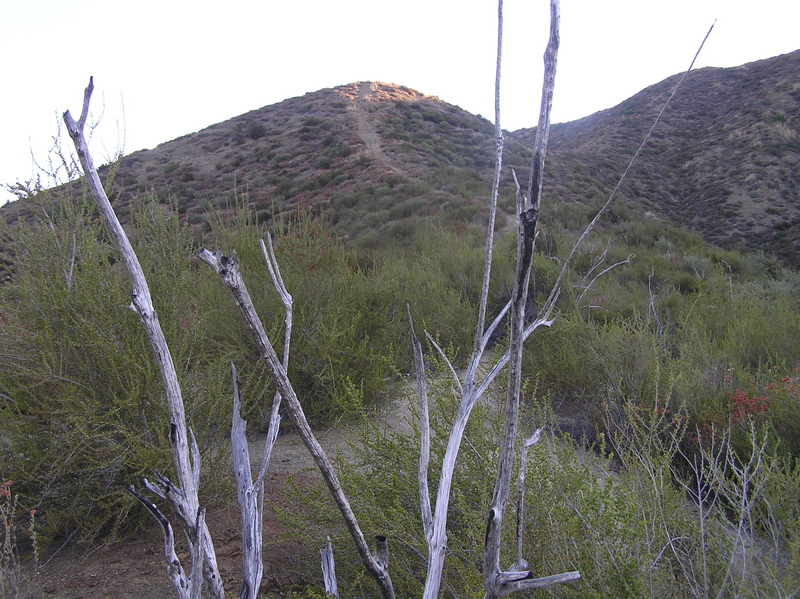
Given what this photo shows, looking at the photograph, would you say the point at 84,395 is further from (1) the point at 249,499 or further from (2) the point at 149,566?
(1) the point at 249,499

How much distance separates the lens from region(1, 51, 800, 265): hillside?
59.8 feet

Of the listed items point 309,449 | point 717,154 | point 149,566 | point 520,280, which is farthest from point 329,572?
point 717,154

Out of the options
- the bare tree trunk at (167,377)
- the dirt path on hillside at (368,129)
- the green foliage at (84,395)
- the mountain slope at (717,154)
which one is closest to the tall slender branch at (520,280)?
the bare tree trunk at (167,377)

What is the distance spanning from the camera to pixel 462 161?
79.7 feet

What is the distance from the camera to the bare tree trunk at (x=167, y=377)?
1014 millimetres

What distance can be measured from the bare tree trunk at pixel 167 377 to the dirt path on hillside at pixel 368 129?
66.1 ft

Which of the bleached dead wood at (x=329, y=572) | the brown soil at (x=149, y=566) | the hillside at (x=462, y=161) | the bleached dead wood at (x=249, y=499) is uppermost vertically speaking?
the hillside at (x=462, y=161)

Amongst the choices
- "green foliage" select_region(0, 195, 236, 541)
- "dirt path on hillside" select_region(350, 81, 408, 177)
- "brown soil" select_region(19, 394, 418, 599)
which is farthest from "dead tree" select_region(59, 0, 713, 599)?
"dirt path on hillside" select_region(350, 81, 408, 177)

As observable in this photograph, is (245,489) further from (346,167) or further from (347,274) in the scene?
(346,167)

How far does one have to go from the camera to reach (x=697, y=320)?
5.54 m

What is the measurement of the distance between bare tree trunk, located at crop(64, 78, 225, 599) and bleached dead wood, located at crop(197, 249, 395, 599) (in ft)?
0.85

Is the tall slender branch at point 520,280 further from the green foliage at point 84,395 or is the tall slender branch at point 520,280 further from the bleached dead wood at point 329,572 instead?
the green foliage at point 84,395

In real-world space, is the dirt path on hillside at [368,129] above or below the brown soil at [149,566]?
above

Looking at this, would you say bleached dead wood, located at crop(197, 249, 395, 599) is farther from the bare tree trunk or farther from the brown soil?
the brown soil
